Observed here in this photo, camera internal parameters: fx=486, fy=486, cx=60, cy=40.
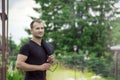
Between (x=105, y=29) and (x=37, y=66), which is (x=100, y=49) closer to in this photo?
(x=105, y=29)

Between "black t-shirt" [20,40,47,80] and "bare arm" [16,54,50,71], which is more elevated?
"black t-shirt" [20,40,47,80]

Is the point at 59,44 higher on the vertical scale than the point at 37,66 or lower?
lower

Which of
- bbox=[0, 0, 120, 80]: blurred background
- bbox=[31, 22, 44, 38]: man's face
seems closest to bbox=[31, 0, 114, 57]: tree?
bbox=[0, 0, 120, 80]: blurred background

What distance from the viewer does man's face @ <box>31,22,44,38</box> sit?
4219 millimetres

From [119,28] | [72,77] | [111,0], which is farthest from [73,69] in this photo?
[111,0]

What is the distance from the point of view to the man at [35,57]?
13.7 ft

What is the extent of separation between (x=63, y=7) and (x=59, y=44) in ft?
7.08

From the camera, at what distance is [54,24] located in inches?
1073

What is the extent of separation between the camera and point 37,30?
422 cm

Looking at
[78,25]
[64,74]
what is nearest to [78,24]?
[78,25]

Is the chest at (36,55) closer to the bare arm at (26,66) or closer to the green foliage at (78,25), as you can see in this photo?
the bare arm at (26,66)

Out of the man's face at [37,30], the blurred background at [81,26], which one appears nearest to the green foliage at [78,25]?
the blurred background at [81,26]

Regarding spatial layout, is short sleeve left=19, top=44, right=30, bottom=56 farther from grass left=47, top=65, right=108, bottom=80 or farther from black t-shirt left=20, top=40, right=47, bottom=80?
grass left=47, top=65, right=108, bottom=80

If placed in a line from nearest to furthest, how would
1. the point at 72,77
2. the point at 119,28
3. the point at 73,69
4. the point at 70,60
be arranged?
the point at 72,77
the point at 73,69
the point at 70,60
the point at 119,28
